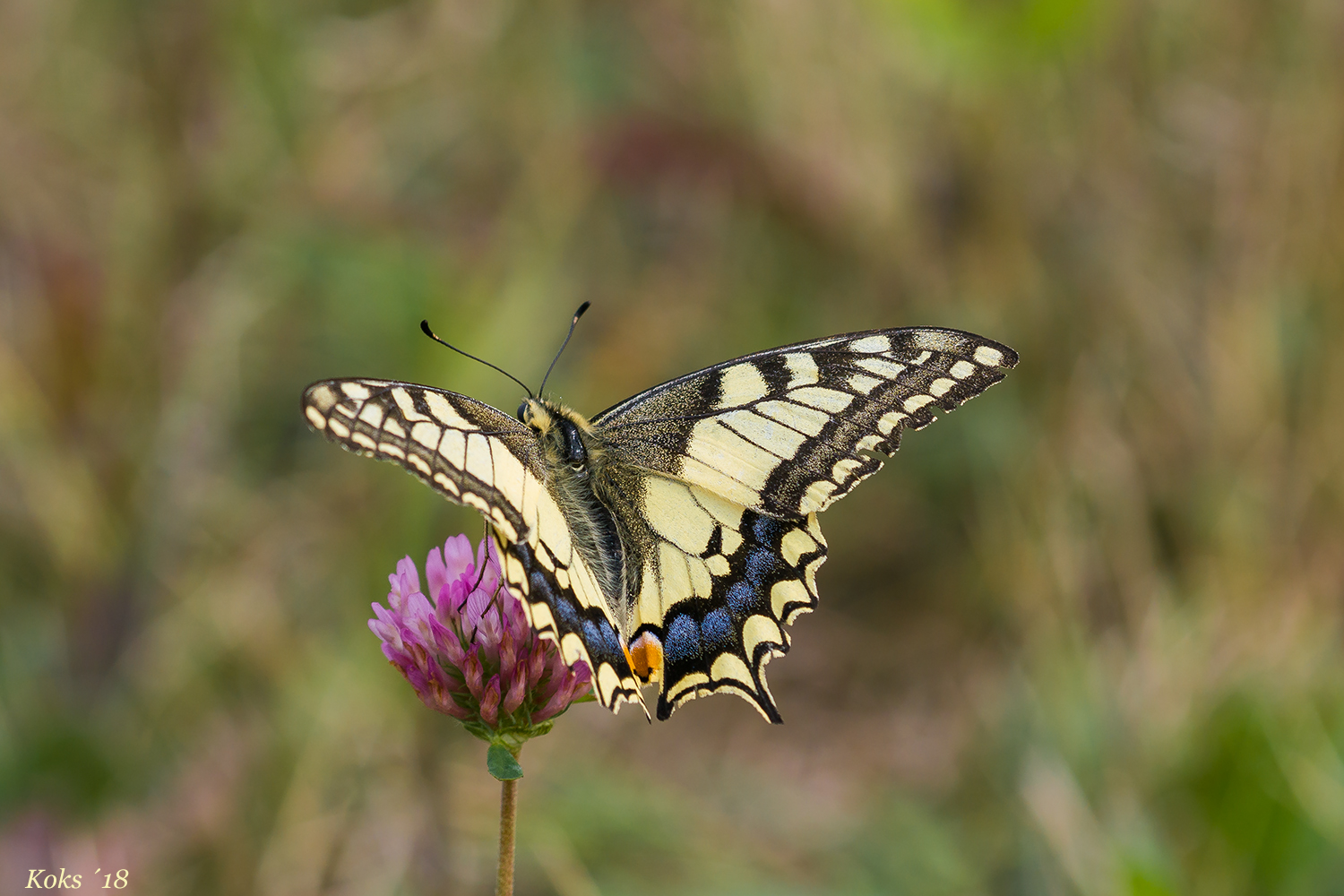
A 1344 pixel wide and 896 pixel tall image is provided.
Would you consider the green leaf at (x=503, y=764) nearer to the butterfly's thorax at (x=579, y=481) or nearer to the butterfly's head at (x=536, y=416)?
the butterfly's thorax at (x=579, y=481)

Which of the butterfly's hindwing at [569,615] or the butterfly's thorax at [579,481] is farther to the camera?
the butterfly's thorax at [579,481]

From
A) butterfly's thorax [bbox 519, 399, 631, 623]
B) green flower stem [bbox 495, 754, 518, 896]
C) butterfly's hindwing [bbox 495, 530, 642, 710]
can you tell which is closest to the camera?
green flower stem [bbox 495, 754, 518, 896]

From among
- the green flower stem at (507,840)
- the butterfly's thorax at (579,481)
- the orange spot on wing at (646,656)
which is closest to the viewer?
the green flower stem at (507,840)

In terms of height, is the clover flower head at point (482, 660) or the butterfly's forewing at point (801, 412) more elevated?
the butterfly's forewing at point (801, 412)

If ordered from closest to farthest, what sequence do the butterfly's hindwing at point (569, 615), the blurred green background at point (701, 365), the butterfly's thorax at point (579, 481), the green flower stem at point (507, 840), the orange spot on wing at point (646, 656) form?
the green flower stem at point (507, 840), the butterfly's hindwing at point (569, 615), the orange spot on wing at point (646, 656), the butterfly's thorax at point (579, 481), the blurred green background at point (701, 365)

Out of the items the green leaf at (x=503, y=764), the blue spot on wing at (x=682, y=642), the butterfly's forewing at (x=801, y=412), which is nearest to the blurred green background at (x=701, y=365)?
the blue spot on wing at (x=682, y=642)

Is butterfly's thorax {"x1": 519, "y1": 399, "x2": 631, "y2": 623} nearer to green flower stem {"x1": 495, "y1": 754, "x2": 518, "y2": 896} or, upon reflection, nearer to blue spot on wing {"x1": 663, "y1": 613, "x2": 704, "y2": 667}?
blue spot on wing {"x1": 663, "y1": 613, "x2": 704, "y2": 667}

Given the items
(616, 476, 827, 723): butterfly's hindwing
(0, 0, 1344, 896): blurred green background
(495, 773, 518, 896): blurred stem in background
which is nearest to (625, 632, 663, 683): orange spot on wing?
(616, 476, 827, 723): butterfly's hindwing

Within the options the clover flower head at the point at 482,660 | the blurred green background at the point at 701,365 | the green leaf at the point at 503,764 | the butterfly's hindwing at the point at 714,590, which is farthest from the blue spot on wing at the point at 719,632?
the blurred green background at the point at 701,365
